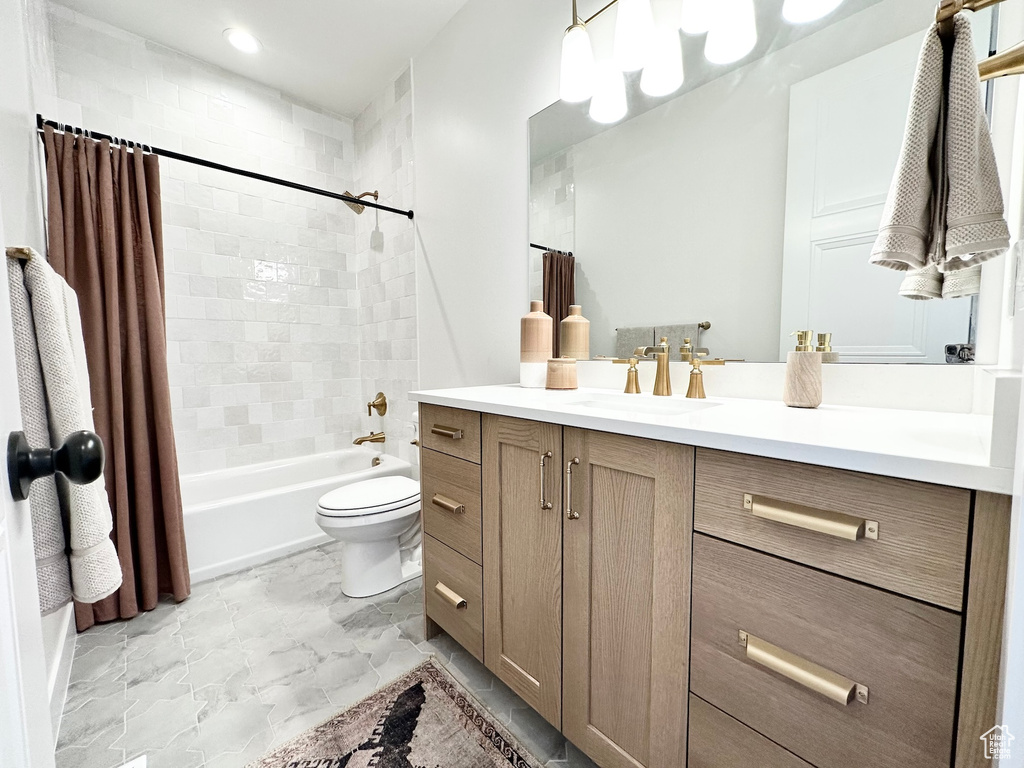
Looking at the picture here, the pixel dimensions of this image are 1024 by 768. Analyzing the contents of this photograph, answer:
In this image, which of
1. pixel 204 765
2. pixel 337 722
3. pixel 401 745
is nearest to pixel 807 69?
pixel 401 745

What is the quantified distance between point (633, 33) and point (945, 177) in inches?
42.1

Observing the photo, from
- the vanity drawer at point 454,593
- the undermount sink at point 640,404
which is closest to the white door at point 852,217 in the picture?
the undermount sink at point 640,404

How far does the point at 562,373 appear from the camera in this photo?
149 centimetres

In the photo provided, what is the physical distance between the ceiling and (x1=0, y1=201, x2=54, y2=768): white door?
2244 mm

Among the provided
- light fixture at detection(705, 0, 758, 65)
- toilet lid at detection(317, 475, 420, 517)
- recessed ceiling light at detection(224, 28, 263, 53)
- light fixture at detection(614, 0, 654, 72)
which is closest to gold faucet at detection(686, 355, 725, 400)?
light fixture at detection(705, 0, 758, 65)

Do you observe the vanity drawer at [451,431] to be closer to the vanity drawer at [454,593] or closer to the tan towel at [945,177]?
the vanity drawer at [454,593]

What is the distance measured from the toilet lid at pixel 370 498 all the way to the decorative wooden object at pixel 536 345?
2.50 feet

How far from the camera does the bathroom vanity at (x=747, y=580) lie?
0.54 metres

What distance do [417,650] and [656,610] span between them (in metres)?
1.04

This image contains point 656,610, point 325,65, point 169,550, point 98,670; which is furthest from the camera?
point 325,65

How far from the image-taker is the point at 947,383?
0.91m

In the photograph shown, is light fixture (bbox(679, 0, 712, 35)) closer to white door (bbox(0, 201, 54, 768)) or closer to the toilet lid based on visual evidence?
white door (bbox(0, 201, 54, 768))

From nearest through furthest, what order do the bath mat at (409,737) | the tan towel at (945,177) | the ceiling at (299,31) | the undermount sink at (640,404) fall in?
1. the tan towel at (945,177)
2. the bath mat at (409,737)
3. the undermount sink at (640,404)
4. the ceiling at (299,31)

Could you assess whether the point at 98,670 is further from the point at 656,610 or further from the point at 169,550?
the point at 656,610
